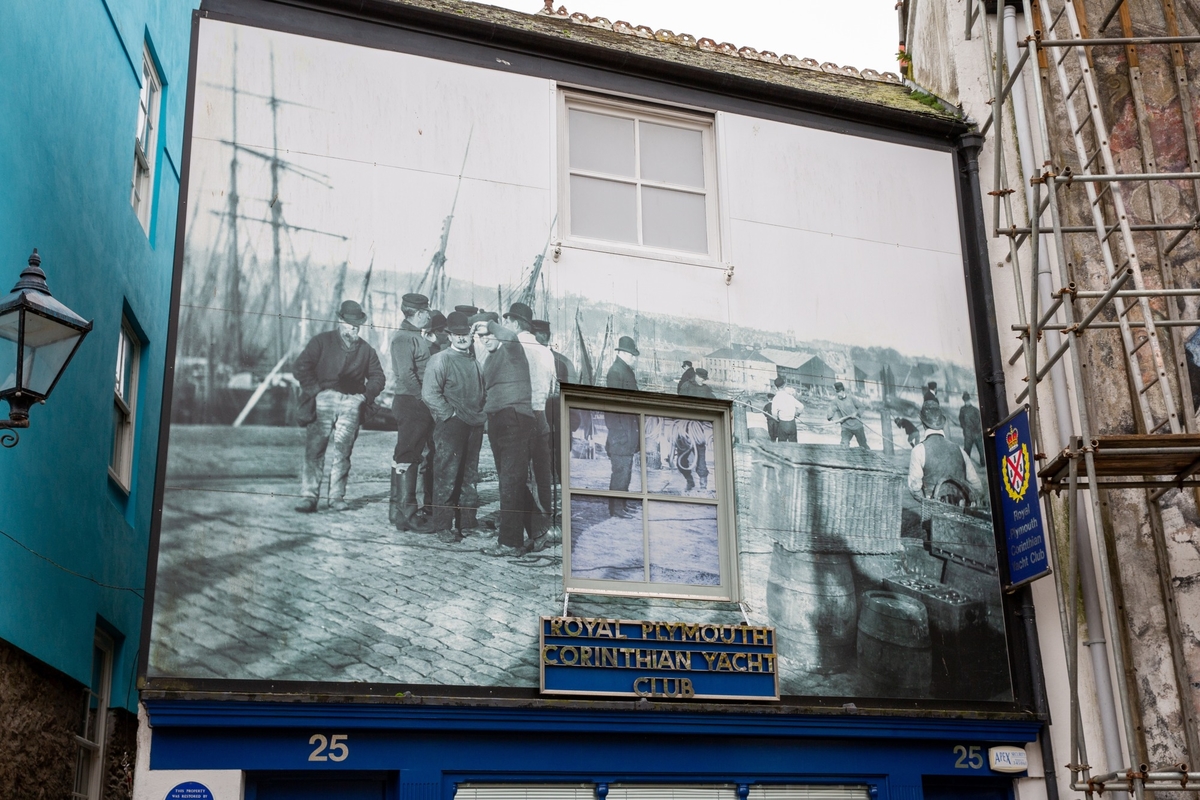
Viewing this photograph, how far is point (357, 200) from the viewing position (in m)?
9.25

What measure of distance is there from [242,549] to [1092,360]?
691 cm

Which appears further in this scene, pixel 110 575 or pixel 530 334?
pixel 110 575

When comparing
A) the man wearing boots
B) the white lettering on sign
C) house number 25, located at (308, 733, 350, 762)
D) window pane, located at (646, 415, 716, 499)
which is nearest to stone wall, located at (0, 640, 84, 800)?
house number 25, located at (308, 733, 350, 762)

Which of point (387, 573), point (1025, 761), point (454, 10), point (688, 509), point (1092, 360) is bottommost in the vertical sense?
point (1025, 761)

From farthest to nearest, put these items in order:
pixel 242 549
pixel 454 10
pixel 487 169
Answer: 1. pixel 454 10
2. pixel 487 169
3. pixel 242 549

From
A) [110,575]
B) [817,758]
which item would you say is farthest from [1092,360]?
[110,575]

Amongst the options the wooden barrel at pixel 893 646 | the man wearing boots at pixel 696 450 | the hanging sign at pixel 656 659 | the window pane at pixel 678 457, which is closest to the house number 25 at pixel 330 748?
the hanging sign at pixel 656 659

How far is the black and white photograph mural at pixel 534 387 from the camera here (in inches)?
330

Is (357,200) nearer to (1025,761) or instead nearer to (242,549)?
(242,549)

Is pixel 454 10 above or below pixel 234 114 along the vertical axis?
above

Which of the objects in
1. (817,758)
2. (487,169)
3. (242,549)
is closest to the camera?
(242,549)

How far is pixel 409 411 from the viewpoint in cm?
888

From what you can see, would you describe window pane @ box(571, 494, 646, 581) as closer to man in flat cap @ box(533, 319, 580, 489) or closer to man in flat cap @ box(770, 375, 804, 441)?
man in flat cap @ box(533, 319, 580, 489)

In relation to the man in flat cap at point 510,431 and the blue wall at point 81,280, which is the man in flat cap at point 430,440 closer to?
the man in flat cap at point 510,431
